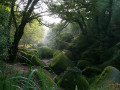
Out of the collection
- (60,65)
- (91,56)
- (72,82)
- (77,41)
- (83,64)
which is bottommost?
(83,64)

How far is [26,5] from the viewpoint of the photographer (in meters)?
6.36

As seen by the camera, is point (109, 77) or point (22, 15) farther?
point (22, 15)

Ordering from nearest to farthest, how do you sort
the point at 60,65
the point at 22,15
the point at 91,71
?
the point at 22,15, the point at 91,71, the point at 60,65

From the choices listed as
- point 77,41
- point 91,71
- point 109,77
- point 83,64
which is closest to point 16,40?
point 109,77

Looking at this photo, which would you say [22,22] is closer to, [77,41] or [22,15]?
[22,15]

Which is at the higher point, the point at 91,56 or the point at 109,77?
the point at 109,77

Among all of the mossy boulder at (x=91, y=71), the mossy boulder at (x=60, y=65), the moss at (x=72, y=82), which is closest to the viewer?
the moss at (x=72, y=82)

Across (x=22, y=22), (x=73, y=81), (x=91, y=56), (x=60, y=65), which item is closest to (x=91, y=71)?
(x=91, y=56)

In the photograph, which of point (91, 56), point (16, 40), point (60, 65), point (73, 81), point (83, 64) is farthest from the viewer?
point (91, 56)

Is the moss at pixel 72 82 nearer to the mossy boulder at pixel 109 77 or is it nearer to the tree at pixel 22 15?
the mossy boulder at pixel 109 77

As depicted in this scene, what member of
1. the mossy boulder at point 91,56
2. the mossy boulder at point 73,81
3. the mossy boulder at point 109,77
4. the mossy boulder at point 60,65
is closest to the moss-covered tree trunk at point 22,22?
the mossy boulder at point 73,81

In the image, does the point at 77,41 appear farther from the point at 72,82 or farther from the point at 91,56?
the point at 72,82

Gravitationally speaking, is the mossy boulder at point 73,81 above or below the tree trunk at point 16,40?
below

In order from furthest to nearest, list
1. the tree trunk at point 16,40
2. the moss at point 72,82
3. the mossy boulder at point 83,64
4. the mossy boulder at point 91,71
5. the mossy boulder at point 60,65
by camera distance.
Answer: the mossy boulder at point 83,64 → the mossy boulder at point 60,65 → the mossy boulder at point 91,71 → the tree trunk at point 16,40 → the moss at point 72,82
